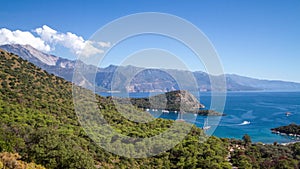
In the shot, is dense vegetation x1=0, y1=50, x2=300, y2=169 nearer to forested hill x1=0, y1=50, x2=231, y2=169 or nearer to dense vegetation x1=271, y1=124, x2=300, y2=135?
forested hill x1=0, y1=50, x2=231, y2=169

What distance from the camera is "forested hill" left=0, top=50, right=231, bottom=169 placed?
10.7 meters

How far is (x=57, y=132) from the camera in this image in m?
12.9

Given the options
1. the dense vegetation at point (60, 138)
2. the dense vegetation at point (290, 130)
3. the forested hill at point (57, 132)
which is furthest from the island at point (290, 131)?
the forested hill at point (57, 132)

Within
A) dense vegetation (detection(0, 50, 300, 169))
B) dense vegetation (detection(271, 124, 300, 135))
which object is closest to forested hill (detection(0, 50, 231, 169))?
dense vegetation (detection(0, 50, 300, 169))

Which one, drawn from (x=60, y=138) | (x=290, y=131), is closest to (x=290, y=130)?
(x=290, y=131)

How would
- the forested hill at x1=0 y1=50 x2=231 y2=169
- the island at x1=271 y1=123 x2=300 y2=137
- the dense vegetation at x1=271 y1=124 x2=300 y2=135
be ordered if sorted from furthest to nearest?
the dense vegetation at x1=271 y1=124 x2=300 y2=135 → the island at x1=271 y1=123 x2=300 y2=137 → the forested hill at x1=0 y1=50 x2=231 y2=169

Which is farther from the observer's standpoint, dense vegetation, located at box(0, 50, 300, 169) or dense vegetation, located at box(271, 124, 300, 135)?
dense vegetation, located at box(271, 124, 300, 135)

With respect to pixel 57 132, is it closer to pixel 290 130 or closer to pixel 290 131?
pixel 290 131

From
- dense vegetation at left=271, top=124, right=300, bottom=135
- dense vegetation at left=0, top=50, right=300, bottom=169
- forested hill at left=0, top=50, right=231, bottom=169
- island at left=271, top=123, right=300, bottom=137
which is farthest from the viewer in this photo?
dense vegetation at left=271, top=124, right=300, bottom=135

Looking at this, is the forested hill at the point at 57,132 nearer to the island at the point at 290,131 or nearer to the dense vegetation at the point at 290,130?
the island at the point at 290,131

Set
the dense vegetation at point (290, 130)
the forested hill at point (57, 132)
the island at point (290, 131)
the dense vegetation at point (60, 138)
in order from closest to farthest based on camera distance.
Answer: the dense vegetation at point (60, 138), the forested hill at point (57, 132), the island at point (290, 131), the dense vegetation at point (290, 130)

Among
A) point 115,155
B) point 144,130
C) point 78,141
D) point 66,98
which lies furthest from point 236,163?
point 66,98

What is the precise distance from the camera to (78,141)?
519 inches

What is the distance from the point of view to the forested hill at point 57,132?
10742 mm
